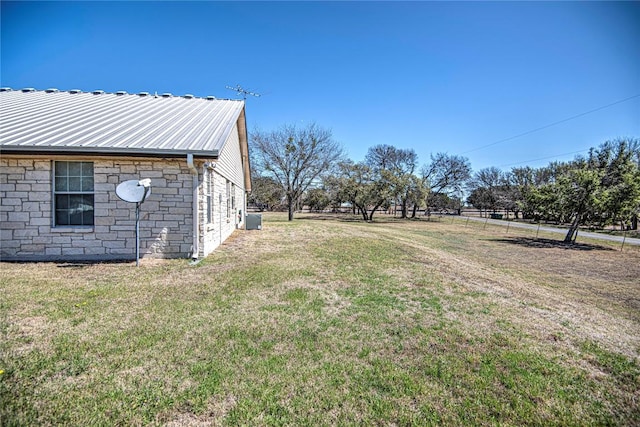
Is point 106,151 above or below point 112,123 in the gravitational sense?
below

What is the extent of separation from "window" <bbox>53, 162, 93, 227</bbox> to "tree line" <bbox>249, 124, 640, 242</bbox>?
1759 cm

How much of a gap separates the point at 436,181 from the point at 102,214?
4104 cm

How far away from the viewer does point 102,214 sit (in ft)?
23.2

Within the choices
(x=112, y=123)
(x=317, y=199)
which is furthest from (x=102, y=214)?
(x=317, y=199)

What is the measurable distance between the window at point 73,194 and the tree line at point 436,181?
1759 cm

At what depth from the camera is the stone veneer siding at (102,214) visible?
22.5ft

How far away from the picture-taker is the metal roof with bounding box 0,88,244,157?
6.72 m

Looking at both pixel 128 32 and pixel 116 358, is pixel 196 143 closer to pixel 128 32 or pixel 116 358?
pixel 128 32

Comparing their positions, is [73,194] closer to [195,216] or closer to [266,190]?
[195,216]

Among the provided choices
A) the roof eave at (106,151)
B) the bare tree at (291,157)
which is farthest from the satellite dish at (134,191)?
the bare tree at (291,157)

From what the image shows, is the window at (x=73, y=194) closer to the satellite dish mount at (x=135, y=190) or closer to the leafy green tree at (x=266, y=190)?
the satellite dish mount at (x=135, y=190)

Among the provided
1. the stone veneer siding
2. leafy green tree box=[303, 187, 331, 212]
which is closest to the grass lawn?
the stone veneer siding

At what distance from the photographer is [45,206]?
6.94m

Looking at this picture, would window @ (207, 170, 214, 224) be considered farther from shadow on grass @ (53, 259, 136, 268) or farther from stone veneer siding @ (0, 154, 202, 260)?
shadow on grass @ (53, 259, 136, 268)
